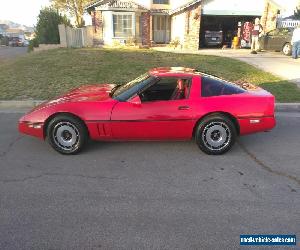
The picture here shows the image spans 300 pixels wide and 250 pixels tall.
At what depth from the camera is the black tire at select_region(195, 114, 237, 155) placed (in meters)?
4.77

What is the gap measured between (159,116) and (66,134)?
4.91 feet

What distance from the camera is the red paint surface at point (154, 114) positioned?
471cm

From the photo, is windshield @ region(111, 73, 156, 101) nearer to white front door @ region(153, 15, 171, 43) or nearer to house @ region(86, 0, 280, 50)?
house @ region(86, 0, 280, 50)

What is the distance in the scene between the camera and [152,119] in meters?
4.73

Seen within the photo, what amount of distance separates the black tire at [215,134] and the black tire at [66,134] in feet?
5.97

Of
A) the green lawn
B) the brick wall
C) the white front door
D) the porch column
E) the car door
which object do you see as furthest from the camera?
the white front door

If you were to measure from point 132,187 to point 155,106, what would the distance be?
4.60 ft

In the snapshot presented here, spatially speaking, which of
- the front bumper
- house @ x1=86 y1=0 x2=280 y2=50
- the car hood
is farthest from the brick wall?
the front bumper

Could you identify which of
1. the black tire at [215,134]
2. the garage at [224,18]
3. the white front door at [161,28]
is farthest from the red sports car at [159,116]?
the white front door at [161,28]

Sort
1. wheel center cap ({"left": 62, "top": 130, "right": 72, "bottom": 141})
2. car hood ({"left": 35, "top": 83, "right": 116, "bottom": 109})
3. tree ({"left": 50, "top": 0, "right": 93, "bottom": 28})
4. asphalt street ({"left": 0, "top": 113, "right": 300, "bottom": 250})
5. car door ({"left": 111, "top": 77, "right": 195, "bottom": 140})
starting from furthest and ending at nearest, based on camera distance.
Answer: tree ({"left": 50, "top": 0, "right": 93, "bottom": 28}) → car hood ({"left": 35, "top": 83, "right": 116, "bottom": 109}) → wheel center cap ({"left": 62, "top": 130, "right": 72, "bottom": 141}) → car door ({"left": 111, "top": 77, "right": 195, "bottom": 140}) → asphalt street ({"left": 0, "top": 113, "right": 300, "bottom": 250})

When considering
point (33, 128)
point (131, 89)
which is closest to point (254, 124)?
point (131, 89)

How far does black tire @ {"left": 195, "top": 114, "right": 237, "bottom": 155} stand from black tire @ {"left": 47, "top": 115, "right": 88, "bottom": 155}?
1.82 m

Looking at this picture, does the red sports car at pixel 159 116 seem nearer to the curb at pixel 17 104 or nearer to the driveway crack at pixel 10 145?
the driveway crack at pixel 10 145

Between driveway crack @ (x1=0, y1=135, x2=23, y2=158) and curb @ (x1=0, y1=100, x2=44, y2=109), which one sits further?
curb @ (x1=0, y1=100, x2=44, y2=109)
